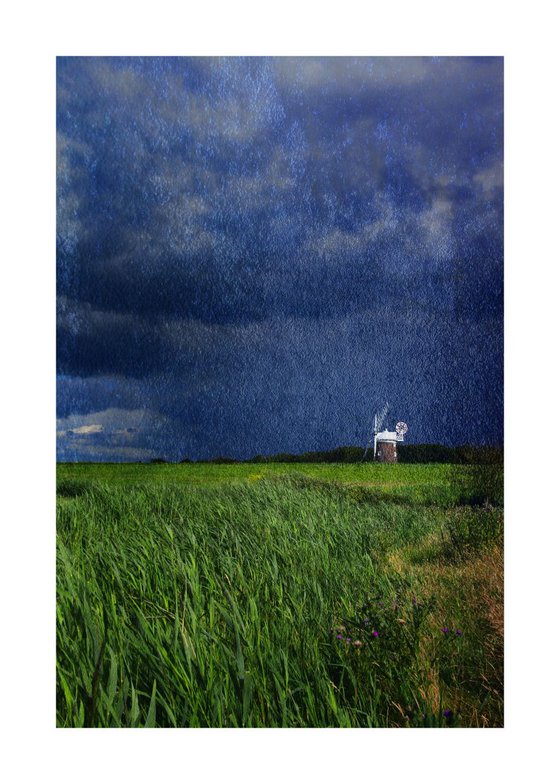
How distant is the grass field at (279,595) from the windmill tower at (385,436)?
128mm

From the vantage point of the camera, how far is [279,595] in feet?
11.3

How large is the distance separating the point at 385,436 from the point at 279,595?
1043 millimetres

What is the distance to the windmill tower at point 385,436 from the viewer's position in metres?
3.69

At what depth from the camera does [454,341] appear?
12.3 ft

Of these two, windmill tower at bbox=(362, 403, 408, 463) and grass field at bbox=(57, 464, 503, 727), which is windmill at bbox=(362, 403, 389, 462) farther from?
grass field at bbox=(57, 464, 503, 727)

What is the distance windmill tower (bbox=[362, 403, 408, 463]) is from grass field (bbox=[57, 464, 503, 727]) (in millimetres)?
128

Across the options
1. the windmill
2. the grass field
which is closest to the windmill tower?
the windmill

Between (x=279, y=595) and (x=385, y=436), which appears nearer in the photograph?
(x=279, y=595)

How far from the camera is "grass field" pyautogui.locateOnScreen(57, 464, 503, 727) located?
3.07 meters

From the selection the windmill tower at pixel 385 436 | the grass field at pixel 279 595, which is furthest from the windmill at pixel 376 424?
Result: the grass field at pixel 279 595
